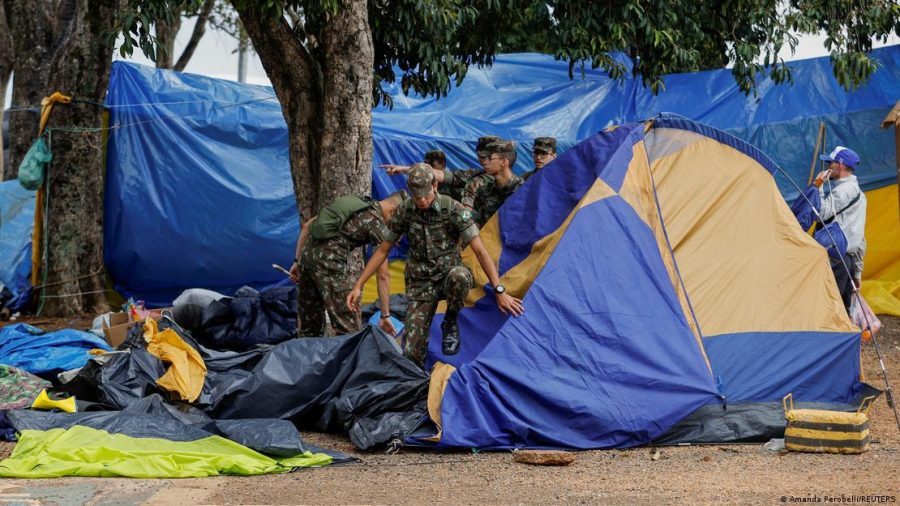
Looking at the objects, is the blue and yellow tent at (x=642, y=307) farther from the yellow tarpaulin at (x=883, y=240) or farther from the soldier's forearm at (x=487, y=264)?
the yellow tarpaulin at (x=883, y=240)

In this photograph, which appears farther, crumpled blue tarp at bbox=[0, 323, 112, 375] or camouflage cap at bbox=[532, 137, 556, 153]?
camouflage cap at bbox=[532, 137, 556, 153]

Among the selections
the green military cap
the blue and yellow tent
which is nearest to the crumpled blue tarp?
the blue and yellow tent

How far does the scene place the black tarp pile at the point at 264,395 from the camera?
6.29 metres

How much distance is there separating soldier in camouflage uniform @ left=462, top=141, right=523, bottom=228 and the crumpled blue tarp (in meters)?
3.04

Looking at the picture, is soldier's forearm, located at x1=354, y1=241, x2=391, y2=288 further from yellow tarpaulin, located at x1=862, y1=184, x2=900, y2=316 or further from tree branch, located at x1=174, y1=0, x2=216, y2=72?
tree branch, located at x1=174, y1=0, x2=216, y2=72

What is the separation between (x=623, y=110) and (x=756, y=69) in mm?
2556

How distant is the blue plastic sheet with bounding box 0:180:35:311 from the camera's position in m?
11.7

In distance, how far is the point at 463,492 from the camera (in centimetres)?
540

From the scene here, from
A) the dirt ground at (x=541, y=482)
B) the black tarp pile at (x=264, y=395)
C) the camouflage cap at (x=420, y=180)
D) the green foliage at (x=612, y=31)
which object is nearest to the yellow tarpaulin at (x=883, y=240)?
the green foliage at (x=612, y=31)

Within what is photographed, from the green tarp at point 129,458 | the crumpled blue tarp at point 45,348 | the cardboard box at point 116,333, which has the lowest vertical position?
the cardboard box at point 116,333

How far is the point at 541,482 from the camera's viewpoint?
5.58 m

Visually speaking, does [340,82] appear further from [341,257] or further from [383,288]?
[383,288]

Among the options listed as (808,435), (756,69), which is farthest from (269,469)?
(756,69)

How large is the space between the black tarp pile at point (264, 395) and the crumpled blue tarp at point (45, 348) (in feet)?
2.18
